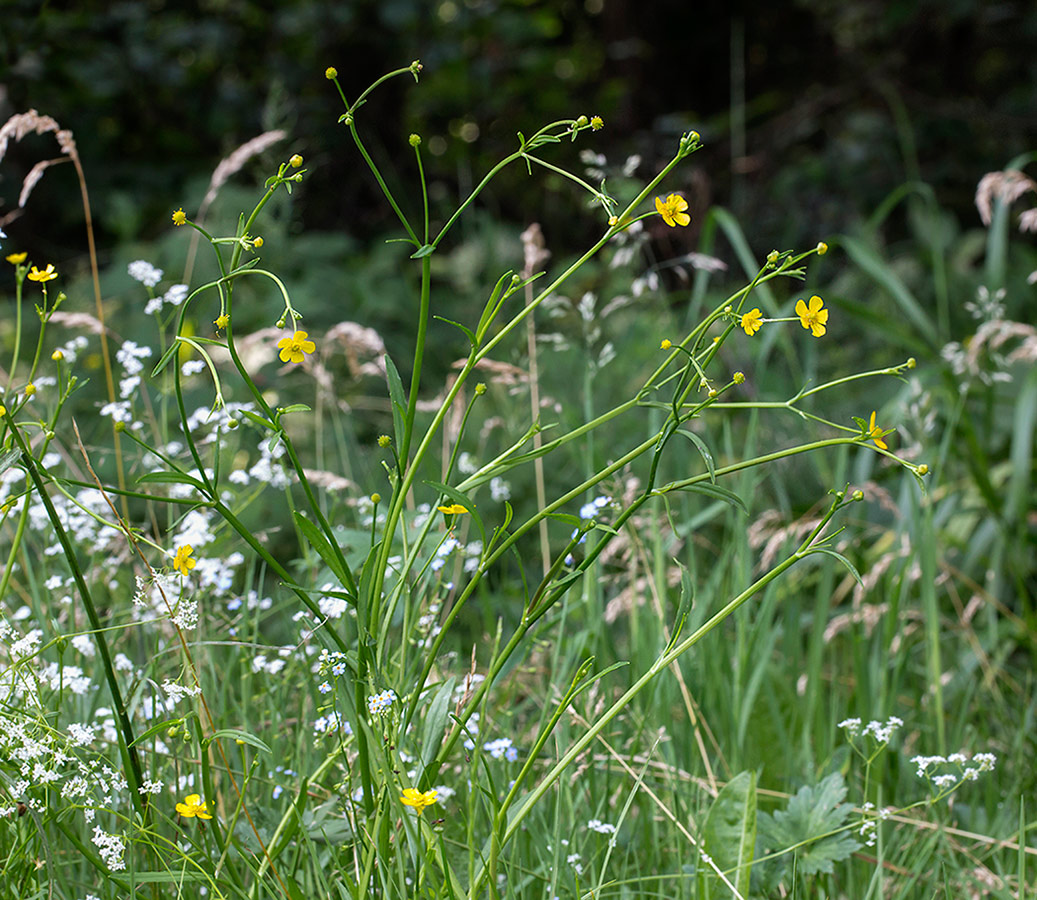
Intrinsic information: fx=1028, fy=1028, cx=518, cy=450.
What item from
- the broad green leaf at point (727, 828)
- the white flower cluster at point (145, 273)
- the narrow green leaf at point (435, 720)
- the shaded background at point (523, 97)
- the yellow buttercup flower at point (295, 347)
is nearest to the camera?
the yellow buttercup flower at point (295, 347)

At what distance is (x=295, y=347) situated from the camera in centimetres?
66

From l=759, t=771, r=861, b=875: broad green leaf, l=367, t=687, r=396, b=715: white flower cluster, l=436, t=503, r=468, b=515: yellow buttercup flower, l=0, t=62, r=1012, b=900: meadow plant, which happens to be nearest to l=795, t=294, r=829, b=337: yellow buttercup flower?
l=0, t=62, r=1012, b=900: meadow plant

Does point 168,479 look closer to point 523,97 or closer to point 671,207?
point 671,207

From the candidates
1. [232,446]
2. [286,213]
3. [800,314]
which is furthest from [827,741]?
[286,213]

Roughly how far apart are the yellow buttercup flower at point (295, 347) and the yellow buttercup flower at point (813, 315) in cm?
34

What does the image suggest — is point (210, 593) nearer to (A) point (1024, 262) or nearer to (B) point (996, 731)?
(B) point (996, 731)

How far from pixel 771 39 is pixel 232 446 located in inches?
178

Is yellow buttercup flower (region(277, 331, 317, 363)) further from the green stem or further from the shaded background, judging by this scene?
the shaded background

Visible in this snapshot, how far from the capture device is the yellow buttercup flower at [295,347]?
2.14 feet

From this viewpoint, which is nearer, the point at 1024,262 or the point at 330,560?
the point at 330,560

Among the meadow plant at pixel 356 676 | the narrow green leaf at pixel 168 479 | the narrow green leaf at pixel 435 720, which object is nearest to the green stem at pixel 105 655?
the meadow plant at pixel 356 676

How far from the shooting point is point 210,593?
126 cm

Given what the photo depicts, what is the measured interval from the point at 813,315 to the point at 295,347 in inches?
14.6

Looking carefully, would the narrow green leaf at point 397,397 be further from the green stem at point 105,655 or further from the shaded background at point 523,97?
the shaded background at point 523,97
